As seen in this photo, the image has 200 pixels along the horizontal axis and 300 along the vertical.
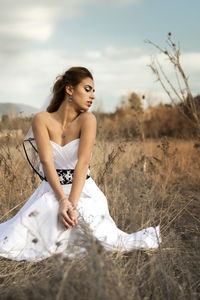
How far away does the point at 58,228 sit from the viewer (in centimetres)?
241

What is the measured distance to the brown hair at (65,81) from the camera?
2697 millimetres

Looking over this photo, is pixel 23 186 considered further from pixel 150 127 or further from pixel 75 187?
pixel 150 127

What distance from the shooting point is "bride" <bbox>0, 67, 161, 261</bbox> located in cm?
240

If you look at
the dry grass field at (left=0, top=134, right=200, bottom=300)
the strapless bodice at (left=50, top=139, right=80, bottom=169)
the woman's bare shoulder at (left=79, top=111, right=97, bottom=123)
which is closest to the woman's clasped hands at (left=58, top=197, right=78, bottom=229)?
the dry grass field at (left=0, top=134, right=200, bottom=300)

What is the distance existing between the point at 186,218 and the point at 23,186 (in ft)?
6.51

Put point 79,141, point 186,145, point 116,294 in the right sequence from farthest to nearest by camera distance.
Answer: point 186,145
point 79,141
point 116,294

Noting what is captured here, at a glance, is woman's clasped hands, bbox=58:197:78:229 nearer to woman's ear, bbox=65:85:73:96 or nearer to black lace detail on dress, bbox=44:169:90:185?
black lace detail on dress, bbox=44:169:90:185

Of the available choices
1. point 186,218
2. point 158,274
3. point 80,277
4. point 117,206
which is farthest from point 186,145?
point 80,277


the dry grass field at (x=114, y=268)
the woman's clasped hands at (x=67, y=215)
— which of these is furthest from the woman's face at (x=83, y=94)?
the woman's clasped hands at (x=67, y=215)

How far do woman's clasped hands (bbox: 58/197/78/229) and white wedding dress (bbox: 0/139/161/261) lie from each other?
5 cm

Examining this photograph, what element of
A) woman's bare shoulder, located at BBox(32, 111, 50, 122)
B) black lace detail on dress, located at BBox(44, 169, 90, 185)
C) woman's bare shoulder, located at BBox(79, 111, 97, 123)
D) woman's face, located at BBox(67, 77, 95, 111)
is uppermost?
woman's face, located at BBox(67, 77, 95, 111)

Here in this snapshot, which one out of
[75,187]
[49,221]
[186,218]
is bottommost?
[186,218]

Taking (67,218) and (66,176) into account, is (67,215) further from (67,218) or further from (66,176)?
(66,176)

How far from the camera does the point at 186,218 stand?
391 cm
